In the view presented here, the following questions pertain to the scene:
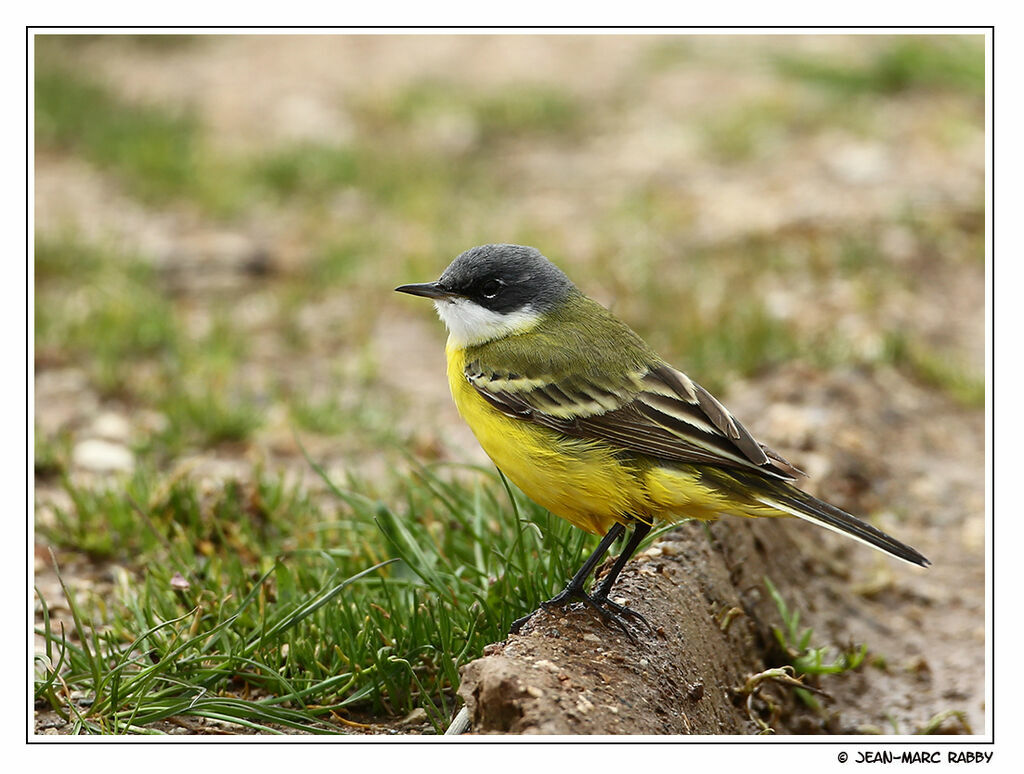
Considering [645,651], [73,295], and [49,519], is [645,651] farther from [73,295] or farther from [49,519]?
[73,295]

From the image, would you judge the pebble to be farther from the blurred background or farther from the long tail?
the long tail

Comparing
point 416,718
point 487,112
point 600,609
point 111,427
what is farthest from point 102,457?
point 487,112

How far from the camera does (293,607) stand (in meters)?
4.80

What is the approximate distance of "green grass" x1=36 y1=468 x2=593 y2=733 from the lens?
14.3 ft

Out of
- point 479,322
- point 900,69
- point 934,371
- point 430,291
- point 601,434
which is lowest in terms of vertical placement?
point 601,434

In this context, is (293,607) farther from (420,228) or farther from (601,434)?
(420,228)

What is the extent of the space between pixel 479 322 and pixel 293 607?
1405mm

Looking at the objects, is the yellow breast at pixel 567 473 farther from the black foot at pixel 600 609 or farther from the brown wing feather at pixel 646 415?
the black foot at pixel 600 609

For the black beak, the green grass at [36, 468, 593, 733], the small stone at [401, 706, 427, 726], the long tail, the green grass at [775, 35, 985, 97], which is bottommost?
the small stone at [401, 706, 427, 726]

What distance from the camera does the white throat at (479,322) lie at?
5.08 metres

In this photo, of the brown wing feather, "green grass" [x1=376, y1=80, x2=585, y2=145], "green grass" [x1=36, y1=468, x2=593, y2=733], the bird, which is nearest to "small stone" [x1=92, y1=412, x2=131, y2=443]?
"green grass" [x1=36, y1=468, x2=593, y2=733]

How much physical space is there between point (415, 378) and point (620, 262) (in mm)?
2145

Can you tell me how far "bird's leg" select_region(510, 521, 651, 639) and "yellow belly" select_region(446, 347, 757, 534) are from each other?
0.08 m
